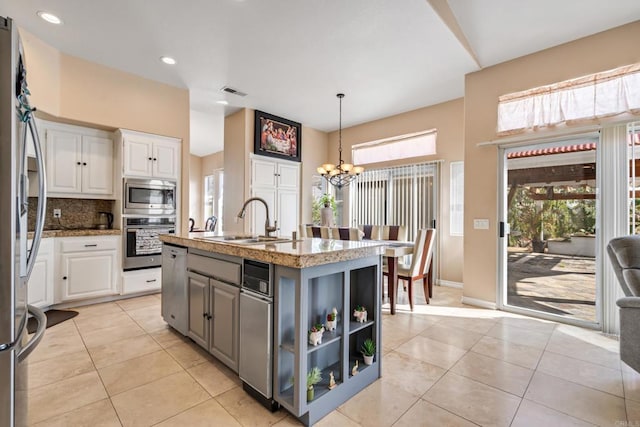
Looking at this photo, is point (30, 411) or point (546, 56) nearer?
point (30, 411)

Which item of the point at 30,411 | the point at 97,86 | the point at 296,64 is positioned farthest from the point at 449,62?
the point at 30,411

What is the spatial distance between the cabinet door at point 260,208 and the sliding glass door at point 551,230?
145 inches

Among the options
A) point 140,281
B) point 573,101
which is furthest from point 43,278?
point 573,101

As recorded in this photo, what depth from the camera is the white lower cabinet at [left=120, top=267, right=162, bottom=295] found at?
149 inches

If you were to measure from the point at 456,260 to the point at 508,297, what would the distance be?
118cm

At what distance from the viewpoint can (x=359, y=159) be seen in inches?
237

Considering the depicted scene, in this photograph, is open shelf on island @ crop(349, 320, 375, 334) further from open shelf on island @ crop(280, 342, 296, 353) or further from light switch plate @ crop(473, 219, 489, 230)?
light switch plate @ crop(473, 219, 489, 230)

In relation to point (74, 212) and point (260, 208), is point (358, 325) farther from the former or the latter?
point (74, 212)

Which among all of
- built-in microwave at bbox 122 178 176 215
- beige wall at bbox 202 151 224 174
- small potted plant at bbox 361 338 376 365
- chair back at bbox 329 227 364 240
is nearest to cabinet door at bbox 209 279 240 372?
small potted plant at bbox 361 338 376 365

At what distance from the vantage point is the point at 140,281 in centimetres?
392

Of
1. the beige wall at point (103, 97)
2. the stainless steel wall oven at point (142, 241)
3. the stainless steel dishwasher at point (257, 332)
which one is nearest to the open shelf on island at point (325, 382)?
the stainless steel dishwasher at point (257, 332)

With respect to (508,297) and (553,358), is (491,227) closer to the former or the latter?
(508,297)

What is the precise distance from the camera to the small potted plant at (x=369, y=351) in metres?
1.96

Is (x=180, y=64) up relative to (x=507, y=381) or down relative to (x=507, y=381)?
up
